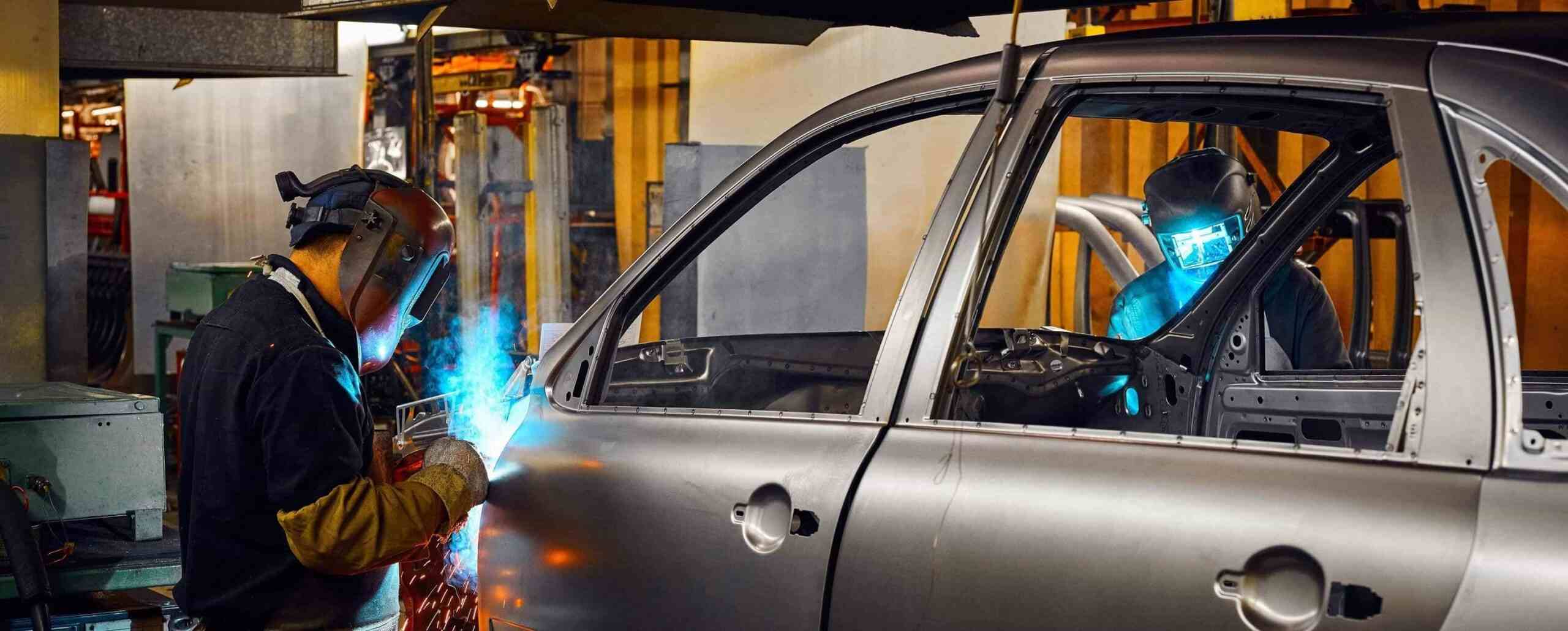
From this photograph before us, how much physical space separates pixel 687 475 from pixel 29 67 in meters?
5.23

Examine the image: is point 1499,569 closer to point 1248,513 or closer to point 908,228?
point 1248,513

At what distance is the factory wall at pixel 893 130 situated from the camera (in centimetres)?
746

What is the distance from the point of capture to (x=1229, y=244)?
173 inches

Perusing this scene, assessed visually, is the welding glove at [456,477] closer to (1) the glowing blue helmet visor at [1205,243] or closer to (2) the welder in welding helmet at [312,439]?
(2) the welder in welding helmet at [312,439]

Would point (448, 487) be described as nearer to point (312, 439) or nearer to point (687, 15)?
point (312, 439)

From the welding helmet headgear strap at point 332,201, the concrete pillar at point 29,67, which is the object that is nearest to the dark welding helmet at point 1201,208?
the welding helmet headgear strap at point 332,201

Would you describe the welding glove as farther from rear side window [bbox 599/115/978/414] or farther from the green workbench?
rear side window [bbox 599/115/978/414]

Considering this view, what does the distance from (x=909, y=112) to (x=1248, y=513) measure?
3.41ft

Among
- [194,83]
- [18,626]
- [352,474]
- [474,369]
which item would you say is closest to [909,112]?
[352,474]

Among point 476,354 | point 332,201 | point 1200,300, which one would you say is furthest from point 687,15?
point 476,354

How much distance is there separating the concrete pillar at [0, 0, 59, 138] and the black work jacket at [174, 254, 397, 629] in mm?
4189

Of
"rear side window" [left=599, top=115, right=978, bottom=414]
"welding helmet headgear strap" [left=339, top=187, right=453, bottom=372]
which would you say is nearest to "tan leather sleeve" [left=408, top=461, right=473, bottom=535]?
"welding helmet headgear strap" [left=339, top=187, right=453, bottom=372]

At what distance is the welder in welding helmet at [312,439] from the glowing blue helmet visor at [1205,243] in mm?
2470

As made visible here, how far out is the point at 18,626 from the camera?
11.2 feet
